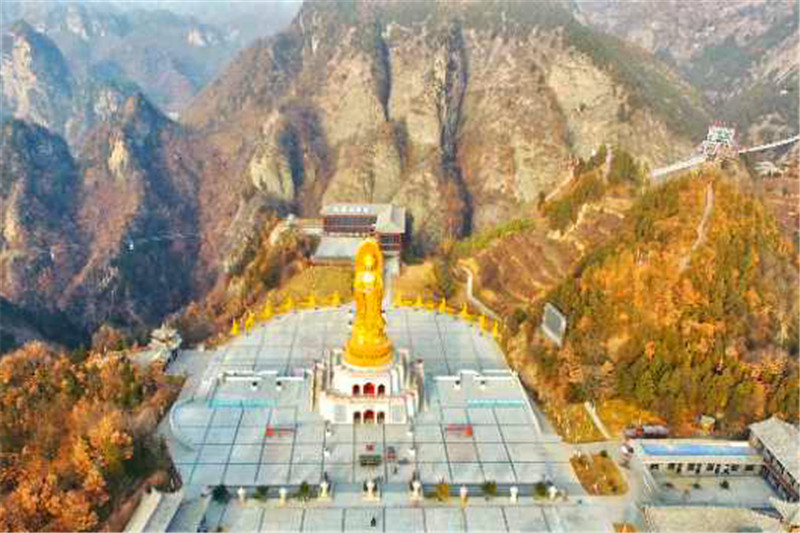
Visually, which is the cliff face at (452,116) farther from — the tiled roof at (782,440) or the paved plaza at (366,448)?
the tiled roof at (782,440)

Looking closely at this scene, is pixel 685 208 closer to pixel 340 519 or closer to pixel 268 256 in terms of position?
pixel 340 519

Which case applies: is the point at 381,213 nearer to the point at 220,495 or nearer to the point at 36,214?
the point at 220,495

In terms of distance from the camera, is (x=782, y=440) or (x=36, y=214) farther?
(x=36, y=214)

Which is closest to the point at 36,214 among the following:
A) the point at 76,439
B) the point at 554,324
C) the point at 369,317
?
the point at 76,439

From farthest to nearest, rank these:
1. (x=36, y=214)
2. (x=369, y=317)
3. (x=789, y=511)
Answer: (x=36, y=214) < (x=369, y=317) < (x=789, y=511)

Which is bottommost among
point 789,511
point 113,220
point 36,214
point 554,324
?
point 789,511

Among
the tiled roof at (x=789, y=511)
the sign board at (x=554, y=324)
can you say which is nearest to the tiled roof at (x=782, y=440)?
the tiled roof at (x=789, y=511)

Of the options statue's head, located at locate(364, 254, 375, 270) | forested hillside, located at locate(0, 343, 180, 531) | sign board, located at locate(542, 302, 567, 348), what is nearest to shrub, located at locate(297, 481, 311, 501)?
forested hillside, located at locate(0, 343, 180, 531)
